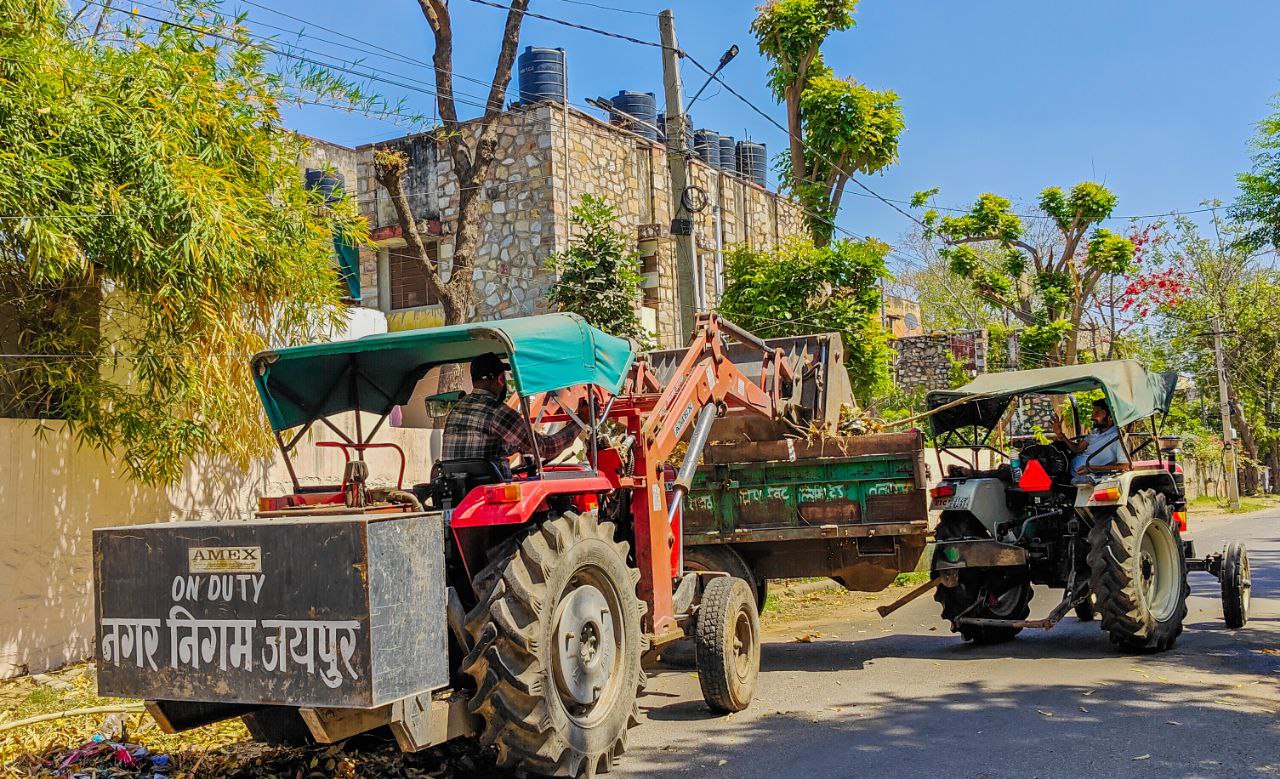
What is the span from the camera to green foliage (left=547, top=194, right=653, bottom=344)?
54.9 feet

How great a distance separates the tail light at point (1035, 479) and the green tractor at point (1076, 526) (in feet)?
0.03

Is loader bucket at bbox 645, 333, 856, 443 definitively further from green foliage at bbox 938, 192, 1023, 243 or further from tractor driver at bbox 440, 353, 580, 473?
green foliage at bbox 938, 192, 1023, 243

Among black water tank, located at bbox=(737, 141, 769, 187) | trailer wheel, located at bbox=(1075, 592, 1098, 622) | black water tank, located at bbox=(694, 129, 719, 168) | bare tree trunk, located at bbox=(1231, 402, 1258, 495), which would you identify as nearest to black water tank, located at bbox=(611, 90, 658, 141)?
black water tank, located at bbox=(694, 129, 719, 168)

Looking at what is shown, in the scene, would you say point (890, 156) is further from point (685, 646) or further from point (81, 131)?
point (81, 131)

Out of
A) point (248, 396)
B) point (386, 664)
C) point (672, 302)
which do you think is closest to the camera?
point (386, 664)

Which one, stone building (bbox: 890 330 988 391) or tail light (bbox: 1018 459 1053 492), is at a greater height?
stone building (bbox: 890 330 988 391)

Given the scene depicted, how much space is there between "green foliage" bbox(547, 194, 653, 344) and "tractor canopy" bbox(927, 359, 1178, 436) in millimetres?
6608

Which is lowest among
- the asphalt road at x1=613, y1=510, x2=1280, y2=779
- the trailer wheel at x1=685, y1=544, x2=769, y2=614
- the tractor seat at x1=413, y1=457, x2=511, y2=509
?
the asphalt road at x1=613, y1=510, x2=1280, y2=779

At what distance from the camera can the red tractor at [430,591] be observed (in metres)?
4.89

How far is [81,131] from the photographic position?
7.64m

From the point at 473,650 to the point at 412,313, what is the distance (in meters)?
15.4

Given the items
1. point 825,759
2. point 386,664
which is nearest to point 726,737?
point 825,759

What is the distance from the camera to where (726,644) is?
7.43 m

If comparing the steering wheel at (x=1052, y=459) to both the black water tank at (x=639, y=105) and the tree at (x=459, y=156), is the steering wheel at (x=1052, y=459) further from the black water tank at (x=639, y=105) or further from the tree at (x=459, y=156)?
the black water tank at (x=639, y=105)
